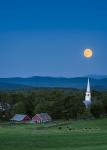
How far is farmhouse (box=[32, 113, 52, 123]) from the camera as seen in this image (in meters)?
86.9

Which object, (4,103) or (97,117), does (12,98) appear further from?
(97,117)

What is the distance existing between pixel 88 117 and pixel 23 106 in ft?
53.1

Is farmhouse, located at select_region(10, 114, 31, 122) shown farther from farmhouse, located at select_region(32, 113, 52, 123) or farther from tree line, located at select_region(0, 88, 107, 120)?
tree line, located at select_region(0, 88, 107, 120)

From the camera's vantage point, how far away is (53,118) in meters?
92.7

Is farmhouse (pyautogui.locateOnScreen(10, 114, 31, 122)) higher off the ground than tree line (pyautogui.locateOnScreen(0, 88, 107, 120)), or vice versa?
tree line (pyautogui.locateOnScreen(0, 88, 107, 120))

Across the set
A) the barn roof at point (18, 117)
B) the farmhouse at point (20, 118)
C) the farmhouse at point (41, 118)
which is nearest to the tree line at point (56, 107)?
the farmhouse at point (41, 118)

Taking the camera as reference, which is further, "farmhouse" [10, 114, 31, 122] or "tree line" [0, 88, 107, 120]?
"tree line" [0, 88, 107, 120]

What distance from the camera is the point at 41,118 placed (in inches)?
3452

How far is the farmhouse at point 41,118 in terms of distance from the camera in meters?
86.9

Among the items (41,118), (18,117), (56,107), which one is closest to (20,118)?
(18,117)

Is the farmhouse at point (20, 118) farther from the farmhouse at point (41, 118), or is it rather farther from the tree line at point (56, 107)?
the tree line at point (56, 107)

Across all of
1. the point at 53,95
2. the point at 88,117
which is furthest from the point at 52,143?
the point at 53,95

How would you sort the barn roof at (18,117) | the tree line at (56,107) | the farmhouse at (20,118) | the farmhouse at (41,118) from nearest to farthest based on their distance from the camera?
1. the farmhouse at (41,118)
2. the farmhouse at (20,118)
3. the barn roof at (18,117)
4. the tree line at (56,107)

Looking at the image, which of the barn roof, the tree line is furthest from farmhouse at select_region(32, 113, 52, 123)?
the tree line
